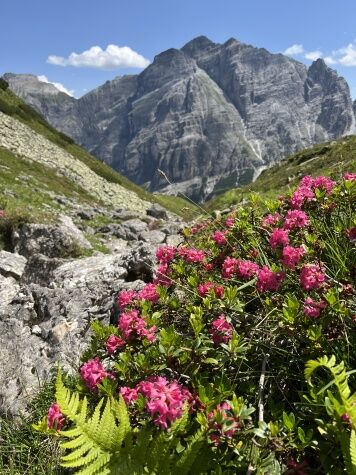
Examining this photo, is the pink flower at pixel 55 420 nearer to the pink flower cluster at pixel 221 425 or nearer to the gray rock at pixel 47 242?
the pink flower cluster at pixel 221 425

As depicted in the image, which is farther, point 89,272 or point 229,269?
Answer: point 89,272

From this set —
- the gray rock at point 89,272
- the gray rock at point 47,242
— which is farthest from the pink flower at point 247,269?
the gray rock at point 47,242

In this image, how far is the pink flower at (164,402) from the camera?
293cm

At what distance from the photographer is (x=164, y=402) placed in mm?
2947

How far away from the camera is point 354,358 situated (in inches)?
131

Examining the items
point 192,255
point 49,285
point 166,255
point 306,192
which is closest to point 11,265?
point 49,285

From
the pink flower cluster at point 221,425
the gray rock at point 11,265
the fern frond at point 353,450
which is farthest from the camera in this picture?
the gray rock at point 11,265

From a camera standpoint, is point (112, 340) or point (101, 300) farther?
point (101, 300)

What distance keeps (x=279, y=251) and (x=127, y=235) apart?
20.8 m

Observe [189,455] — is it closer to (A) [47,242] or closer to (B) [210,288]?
(B) [210,288]

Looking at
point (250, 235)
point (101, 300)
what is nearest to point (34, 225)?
point (101, 300)

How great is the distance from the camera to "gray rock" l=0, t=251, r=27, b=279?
42.7ft

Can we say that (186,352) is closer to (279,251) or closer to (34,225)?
(279,251)

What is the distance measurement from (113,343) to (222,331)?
102cm
